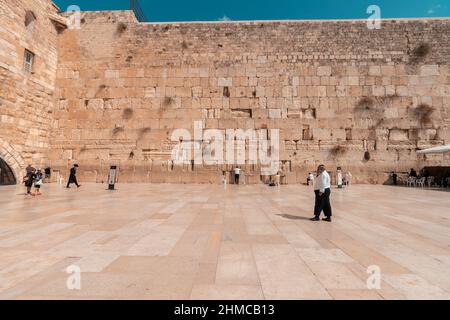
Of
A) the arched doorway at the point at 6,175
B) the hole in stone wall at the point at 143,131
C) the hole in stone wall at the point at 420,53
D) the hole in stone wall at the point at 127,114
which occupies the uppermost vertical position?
the hole in stone wall at the point at 420,53

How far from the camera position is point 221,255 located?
9.71 ft

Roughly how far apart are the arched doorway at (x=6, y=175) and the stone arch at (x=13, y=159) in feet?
0.53

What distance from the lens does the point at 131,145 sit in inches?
555

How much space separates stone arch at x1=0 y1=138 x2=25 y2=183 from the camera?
439 inches

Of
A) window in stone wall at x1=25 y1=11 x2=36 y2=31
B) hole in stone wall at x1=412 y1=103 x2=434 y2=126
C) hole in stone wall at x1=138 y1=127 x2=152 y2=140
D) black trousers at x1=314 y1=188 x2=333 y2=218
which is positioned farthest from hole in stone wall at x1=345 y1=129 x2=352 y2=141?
window in stone wall at x1=25 y1=11 x2=36 y2=31

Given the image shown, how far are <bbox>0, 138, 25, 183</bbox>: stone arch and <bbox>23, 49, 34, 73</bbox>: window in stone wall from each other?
3.82m

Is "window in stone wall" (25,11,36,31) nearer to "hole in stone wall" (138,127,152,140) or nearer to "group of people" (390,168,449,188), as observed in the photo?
"hole in stone wall" (138,127,152,140)

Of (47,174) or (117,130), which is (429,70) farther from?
(47,174)

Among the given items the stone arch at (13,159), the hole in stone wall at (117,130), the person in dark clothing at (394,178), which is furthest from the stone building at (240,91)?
the stone arch at (13,159)

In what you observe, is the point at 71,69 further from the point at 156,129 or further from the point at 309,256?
the point at 309,256

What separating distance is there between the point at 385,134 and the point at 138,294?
15142 mm

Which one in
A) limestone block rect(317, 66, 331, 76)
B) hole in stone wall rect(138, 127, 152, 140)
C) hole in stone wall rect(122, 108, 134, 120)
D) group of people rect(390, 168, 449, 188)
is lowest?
group of people rect(390, 168, 449, 188)

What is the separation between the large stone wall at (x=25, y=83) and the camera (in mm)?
11180

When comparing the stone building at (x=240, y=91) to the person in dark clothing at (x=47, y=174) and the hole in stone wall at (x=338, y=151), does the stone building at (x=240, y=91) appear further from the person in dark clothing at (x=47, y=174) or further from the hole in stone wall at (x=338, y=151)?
the person in dark clothing at (x=47, y=174)
